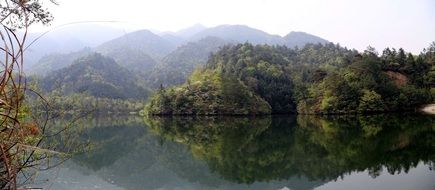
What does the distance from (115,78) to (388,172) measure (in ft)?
500

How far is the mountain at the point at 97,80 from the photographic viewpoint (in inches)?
5384

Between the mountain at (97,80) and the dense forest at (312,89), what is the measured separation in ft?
188

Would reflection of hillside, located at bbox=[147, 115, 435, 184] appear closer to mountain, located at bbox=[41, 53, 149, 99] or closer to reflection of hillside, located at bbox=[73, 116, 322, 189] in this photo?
reflection of hillside, located at bbox=[73, 116, 322, 189]

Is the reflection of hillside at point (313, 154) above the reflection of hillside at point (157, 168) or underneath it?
above

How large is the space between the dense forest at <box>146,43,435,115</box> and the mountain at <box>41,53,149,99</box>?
188ft

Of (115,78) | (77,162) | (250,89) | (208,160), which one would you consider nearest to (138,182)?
(208,160)

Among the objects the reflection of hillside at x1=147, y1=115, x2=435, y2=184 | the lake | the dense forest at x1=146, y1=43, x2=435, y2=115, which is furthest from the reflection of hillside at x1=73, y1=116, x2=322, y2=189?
the dense forest at x1=146, y1=43, x2=435, y2=115

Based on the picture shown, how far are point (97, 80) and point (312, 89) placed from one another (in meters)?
91.7

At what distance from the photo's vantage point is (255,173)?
19.3 meters

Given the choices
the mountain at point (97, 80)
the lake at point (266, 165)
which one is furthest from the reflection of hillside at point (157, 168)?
the mountain at point (97, 80)

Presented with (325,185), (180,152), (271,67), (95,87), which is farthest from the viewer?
(95,87)

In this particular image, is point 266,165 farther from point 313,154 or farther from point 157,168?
point 157,168

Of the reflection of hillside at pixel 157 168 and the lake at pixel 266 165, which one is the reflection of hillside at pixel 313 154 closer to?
the lake at pixel 266 165

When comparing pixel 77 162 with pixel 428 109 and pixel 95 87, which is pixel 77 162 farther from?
pixel 95 87
